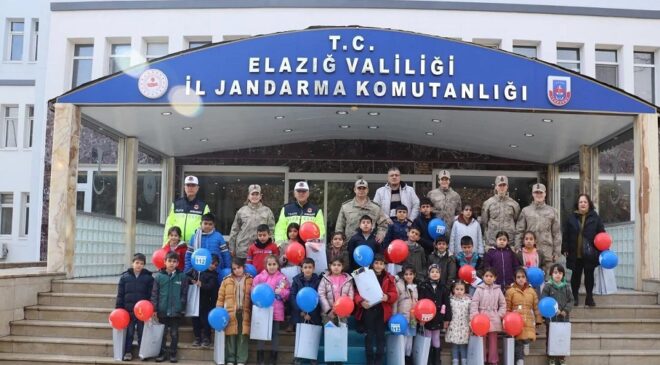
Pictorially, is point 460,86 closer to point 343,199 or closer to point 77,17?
point 343,199

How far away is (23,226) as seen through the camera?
20.7m

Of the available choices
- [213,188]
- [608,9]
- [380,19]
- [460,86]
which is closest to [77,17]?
[213,188]

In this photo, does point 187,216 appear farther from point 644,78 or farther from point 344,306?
point 644,78

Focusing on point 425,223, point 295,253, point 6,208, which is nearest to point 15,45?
point 6,208

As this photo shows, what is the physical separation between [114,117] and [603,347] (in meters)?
7.57

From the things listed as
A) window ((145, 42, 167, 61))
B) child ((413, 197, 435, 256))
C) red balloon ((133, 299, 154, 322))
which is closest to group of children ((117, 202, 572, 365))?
red balloon ((133, 299, 154, 322))

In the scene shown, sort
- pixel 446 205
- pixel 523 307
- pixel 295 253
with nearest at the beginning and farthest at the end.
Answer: pixel 523 307, pixel 295 253, pixel 446 205

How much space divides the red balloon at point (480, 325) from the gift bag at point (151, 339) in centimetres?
351

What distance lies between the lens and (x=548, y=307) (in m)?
7.24

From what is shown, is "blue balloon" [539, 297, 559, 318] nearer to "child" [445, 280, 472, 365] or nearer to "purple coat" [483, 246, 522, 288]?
"purple coat" [483, 246, 522, 288]

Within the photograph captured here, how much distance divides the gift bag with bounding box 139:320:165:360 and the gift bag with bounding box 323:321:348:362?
6.32 ft

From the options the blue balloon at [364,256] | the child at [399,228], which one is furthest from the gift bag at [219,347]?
the child at [399,228]

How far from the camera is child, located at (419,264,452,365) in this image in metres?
7.24

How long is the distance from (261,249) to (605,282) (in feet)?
14.8
